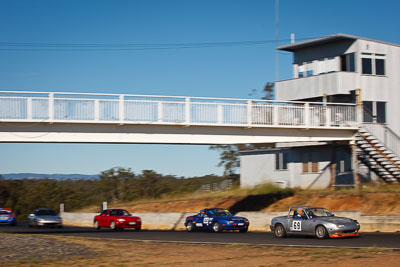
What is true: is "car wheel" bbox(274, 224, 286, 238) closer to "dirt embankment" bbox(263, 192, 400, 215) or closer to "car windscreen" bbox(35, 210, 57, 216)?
"dirt embankment" bbox(263, 192, 400, 215)

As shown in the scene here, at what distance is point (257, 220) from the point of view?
34875mm

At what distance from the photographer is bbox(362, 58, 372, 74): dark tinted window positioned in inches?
1690

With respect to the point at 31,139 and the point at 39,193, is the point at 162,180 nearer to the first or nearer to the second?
the point at 39,193

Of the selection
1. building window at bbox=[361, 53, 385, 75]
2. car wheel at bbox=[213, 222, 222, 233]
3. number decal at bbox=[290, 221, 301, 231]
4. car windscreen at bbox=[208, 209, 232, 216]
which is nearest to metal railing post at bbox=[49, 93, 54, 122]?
car windscreen at bbox=[208, 209, 232, 216]

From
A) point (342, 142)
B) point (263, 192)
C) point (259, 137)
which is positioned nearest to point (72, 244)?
point (259, 137)

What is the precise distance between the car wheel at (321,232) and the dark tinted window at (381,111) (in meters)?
21.1

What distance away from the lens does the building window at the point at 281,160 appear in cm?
4892

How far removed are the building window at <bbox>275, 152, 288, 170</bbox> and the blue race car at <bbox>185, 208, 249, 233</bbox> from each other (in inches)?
637

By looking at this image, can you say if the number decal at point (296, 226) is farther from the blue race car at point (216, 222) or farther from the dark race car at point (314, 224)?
the blue race car at point (216, 222)

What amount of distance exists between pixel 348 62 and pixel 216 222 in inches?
699

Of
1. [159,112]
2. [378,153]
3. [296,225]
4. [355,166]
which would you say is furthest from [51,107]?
[378,153]

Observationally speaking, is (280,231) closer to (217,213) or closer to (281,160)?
(217,213)

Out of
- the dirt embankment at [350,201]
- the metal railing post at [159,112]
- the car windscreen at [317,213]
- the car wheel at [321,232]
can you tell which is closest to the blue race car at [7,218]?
the dirt embankment at [350,201]

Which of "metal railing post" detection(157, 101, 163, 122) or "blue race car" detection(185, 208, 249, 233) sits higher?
"metal railing post" detection(157, 101, 163, 122)
